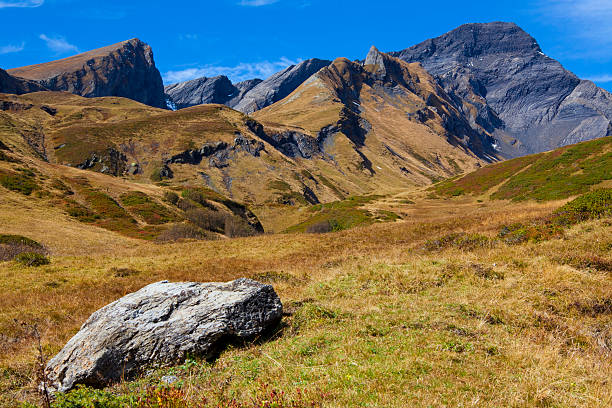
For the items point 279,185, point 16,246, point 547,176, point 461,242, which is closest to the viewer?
point 461,242

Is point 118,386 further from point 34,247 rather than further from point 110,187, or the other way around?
point 110,187

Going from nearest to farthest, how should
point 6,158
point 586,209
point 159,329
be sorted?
point 159,329, point 586,209, point 6,158

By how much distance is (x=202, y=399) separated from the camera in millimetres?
5660

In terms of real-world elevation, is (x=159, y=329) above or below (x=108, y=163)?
below

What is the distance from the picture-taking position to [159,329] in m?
8.27

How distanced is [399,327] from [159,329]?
6.09 meters

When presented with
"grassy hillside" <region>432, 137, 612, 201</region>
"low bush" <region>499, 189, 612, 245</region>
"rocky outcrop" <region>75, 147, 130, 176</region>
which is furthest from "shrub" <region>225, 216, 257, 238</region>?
"rocky outcrop" <region>75, 147, 130, 176</region>

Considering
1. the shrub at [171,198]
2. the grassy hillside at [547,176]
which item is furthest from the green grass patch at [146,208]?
the grassy hillside at [547,176]

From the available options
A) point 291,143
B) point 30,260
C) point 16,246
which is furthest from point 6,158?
point 291,143

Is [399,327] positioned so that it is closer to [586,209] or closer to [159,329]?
[159,329]

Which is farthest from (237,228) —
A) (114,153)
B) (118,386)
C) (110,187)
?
(114,153)

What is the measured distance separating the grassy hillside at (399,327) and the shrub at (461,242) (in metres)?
0.11

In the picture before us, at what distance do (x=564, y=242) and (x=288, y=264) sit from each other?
553 inches

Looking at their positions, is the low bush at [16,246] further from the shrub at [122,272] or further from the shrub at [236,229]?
the shrub at [236,229]
